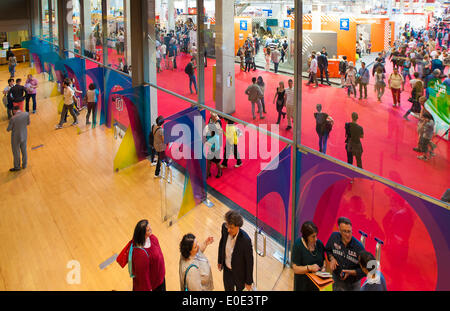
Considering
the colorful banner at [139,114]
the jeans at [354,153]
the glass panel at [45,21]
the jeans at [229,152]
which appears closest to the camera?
the jeans at [354,153]

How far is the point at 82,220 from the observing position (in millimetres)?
5199

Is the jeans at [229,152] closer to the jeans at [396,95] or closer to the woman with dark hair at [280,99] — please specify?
the woman with dark hair at [280,99]

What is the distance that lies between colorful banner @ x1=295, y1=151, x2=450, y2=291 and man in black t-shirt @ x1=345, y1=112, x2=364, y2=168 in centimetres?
Result: 20

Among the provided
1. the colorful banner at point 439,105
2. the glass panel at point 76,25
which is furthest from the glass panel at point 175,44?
the glass panel at point 76,25

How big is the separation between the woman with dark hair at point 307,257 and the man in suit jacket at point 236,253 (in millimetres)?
425

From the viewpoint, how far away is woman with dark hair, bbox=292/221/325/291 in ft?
9.67

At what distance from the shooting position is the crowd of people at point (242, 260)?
9.08 ft

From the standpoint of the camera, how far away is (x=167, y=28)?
7203 mm

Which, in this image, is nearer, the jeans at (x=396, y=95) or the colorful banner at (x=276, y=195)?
the colorful banner at (x=276, y=195)

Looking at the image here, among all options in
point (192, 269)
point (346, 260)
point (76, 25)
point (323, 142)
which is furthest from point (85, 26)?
point (346, 260)

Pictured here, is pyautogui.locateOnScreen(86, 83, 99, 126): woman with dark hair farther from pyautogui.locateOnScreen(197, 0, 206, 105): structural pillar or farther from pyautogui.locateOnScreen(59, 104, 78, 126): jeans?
pyautogui.locateOnScreen(197, 0, 206, 105): structural pillar

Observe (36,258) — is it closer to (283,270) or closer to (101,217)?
(101,217)

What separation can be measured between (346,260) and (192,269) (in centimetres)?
131

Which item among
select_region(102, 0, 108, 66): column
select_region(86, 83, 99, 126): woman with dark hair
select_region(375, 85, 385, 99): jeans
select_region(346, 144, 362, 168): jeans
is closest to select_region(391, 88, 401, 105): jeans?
select_region(375, 85, 385, 99): jeans
